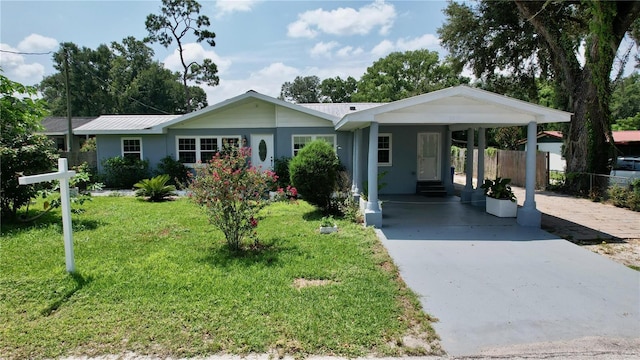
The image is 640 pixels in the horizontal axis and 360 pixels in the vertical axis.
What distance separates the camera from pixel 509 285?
4984 mm

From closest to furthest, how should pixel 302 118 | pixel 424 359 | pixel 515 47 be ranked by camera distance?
pixel 424 359 → pixel 302 118 → pixel 515 47

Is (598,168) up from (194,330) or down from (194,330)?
up

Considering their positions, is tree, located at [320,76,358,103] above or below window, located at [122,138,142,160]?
above

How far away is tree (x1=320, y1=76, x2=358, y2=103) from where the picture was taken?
167ft

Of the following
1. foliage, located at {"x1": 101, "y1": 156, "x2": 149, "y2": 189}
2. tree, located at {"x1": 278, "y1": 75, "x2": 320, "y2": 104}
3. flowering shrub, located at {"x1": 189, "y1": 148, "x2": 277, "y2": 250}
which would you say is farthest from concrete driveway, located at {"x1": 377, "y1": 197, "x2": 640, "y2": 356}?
tree, located at {"x1": 278, "y1": 75, "x2": 320, "y2": 104}

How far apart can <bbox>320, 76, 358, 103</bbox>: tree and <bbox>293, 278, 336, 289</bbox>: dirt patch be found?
4715cm

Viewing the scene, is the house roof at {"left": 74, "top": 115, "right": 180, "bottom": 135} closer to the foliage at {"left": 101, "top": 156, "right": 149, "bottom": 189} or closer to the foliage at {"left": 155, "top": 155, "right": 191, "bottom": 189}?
the foliage at {"left": 101, "top": 156, "right": 149, "bottom": 189}

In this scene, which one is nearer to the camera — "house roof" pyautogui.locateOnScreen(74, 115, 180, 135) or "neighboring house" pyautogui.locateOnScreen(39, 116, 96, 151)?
"house roof" pyautogui.locateOnScreen(74, 115, 180, 135)

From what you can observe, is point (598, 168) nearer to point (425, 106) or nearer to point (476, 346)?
point (425, 106)

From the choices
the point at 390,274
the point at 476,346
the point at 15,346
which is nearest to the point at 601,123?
the point at 390,274

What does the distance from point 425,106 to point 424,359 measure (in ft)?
19.5

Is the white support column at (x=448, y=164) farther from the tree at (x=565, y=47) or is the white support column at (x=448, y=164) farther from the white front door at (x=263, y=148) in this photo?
the white front door at (x=263, y=148)

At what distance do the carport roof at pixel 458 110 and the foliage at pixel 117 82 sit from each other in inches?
1357

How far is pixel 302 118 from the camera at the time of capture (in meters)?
14.6
